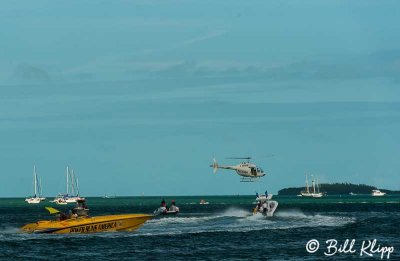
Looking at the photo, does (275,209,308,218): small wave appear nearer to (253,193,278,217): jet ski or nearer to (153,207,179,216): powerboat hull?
(253,193,278,217): jet ski

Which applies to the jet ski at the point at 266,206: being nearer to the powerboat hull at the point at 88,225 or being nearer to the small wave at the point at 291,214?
the small wave at the point at 291,214

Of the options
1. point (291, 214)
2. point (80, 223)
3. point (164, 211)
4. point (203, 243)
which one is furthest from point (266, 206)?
point (203, 243)

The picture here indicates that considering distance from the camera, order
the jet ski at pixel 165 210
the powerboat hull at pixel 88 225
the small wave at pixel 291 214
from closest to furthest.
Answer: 1. the powerboat hull at pixel 88 225
2. the small wave at pixel 291 214
3. the jet ski at pixel 165 210

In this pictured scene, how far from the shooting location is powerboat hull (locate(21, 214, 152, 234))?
253ft

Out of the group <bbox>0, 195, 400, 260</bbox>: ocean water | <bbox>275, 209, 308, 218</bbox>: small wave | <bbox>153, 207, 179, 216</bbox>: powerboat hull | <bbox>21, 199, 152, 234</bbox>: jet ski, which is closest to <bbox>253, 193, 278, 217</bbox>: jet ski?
<bbox>275, 209, 308, 218</bbox>: small wave

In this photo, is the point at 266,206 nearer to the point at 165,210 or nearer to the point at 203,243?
the point at 165,210

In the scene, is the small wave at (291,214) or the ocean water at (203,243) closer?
the ocean water at (203,243)

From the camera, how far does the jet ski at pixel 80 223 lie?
253ft

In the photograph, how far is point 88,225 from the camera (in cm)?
7800

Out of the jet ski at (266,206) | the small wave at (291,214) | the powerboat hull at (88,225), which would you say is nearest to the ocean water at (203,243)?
the powerboat hull at (88,225)

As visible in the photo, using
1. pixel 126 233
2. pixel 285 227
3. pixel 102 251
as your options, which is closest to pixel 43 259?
pixel 102 251

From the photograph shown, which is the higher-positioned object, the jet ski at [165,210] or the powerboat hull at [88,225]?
the jet ski at [165,210]

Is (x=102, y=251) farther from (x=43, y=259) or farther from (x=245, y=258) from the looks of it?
(x=245, y=258)

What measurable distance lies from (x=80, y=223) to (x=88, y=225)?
770 millimetres
